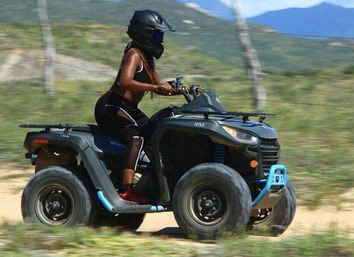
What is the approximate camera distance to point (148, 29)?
5.72 metres

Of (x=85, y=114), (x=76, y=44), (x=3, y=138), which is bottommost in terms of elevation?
(x=3, y=138)

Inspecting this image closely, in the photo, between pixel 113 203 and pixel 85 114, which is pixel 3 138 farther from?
pixel 113 203

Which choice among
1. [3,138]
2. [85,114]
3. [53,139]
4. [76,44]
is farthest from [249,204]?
[76,44]

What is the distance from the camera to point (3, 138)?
11.0 metres

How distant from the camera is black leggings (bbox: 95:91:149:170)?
5.72 m

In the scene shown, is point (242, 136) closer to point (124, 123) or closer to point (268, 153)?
point (268, 153)

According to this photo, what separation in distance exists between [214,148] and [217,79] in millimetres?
11193

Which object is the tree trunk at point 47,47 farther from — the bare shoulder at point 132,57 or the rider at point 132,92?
the bare shoulder at point 132,57

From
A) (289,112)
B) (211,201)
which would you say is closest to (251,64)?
(289,112)

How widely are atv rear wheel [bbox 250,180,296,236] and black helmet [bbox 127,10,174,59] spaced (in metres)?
1.84

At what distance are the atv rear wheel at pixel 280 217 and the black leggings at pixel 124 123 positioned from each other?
1338 mm

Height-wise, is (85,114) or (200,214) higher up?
(85,114)

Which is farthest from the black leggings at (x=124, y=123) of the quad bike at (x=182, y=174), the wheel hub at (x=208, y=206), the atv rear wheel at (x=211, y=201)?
the wheel hub at (x=208, y=206)

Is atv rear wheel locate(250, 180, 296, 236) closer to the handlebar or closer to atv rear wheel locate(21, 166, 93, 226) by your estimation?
the handlebar
